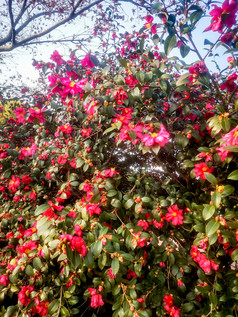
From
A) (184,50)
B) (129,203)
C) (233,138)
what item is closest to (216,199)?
(233,138)

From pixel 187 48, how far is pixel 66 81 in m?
0.68

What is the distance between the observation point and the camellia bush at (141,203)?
0.94 meters

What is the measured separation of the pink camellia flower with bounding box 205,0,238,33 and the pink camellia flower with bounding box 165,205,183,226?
0.93 meters

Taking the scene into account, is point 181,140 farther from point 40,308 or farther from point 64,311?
point 40,308

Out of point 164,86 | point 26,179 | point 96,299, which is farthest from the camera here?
point 26,179

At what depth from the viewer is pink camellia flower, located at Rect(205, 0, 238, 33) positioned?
873mm

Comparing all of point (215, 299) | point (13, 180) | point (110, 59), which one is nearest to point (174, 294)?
point (215, 299)

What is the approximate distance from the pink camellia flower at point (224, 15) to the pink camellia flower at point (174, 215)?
93 cm

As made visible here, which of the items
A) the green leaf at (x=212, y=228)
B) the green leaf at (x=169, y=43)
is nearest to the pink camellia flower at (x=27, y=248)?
the green leaf at (x=212, y=228)

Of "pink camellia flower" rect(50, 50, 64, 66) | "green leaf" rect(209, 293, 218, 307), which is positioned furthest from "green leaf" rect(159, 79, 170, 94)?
"green leaf" rect(209, 293, 218, 307)

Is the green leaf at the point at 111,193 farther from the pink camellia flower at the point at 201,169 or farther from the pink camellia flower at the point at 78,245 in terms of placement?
the pink camellia flower at the point at 201,169

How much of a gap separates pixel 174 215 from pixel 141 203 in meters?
0.20

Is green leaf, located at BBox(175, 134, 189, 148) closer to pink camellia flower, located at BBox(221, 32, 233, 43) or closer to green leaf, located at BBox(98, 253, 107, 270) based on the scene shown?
pink camellia flower, located at BBox(221, 32, 233, 43)

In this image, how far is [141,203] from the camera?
1.17 m
